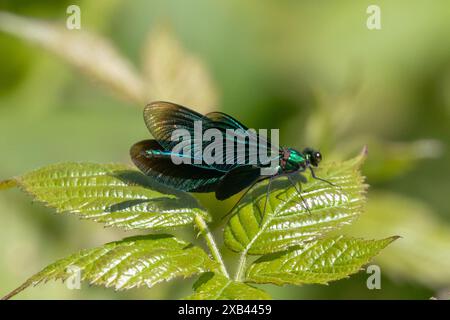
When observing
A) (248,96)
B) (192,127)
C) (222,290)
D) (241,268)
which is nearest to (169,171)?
(192,127)

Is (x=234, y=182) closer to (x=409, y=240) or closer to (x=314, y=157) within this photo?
(x=314, y=157)

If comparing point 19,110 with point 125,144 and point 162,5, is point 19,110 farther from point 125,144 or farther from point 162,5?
point 162,5

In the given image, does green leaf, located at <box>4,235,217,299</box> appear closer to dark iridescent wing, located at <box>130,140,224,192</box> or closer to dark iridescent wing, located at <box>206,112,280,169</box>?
dark iridescent wing, located at <box>130,140,224,192</box>

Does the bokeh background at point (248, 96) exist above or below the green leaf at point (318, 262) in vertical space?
above

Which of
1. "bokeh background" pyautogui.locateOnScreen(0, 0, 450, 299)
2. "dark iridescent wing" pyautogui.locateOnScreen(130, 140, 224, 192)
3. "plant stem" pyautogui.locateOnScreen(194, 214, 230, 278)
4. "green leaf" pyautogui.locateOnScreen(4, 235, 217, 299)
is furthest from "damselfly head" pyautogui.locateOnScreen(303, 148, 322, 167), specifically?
"green leaf" pyautogui.locateOnScreen(4, 235, 217, 299)

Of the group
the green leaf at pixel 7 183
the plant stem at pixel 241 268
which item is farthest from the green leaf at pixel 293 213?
the green leaf at pixel 7 183

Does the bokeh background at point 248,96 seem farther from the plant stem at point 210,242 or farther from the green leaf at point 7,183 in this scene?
the green leaf at point 7,183
